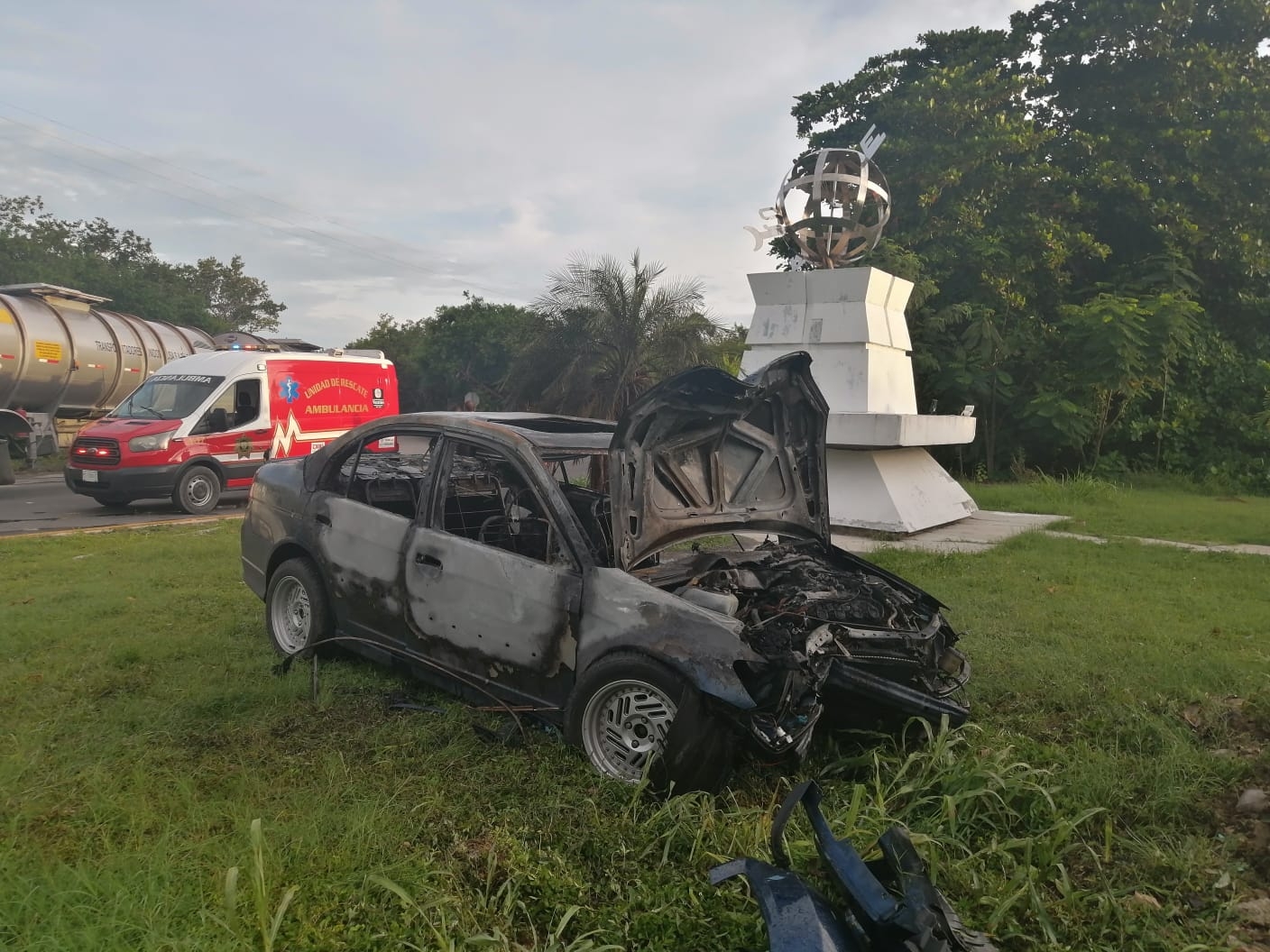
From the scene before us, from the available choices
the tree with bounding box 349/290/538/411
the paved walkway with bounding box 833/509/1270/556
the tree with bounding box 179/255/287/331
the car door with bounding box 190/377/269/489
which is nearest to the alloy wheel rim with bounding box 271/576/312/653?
the paved walkway with bounding box 833/509/1270/556

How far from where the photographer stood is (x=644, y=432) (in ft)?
12.9

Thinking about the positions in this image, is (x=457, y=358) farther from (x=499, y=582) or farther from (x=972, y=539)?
(x=499, y=582)

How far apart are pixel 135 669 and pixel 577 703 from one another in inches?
111

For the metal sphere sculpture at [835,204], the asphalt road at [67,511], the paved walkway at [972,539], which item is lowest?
the asphalt road at [67,511]

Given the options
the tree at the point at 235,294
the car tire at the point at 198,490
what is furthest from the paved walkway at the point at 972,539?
the tree at the point at 235,294

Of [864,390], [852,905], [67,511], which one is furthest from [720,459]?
[67,511]

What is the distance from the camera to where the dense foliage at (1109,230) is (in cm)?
1827

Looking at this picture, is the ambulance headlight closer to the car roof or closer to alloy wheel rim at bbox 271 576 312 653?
alloy wheel rim at bbox 271 576 312 653

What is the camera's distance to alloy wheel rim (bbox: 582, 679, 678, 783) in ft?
11.0

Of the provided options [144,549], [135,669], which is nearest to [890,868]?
[135,669]

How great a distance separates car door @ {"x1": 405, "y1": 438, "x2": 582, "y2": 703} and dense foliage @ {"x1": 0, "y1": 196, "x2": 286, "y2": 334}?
21152 mm

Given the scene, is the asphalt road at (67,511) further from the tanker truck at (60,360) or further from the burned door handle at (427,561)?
the burned door handle at (427,561)

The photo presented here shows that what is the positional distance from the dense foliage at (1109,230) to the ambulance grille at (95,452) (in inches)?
568

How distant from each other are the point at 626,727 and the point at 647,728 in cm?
10
